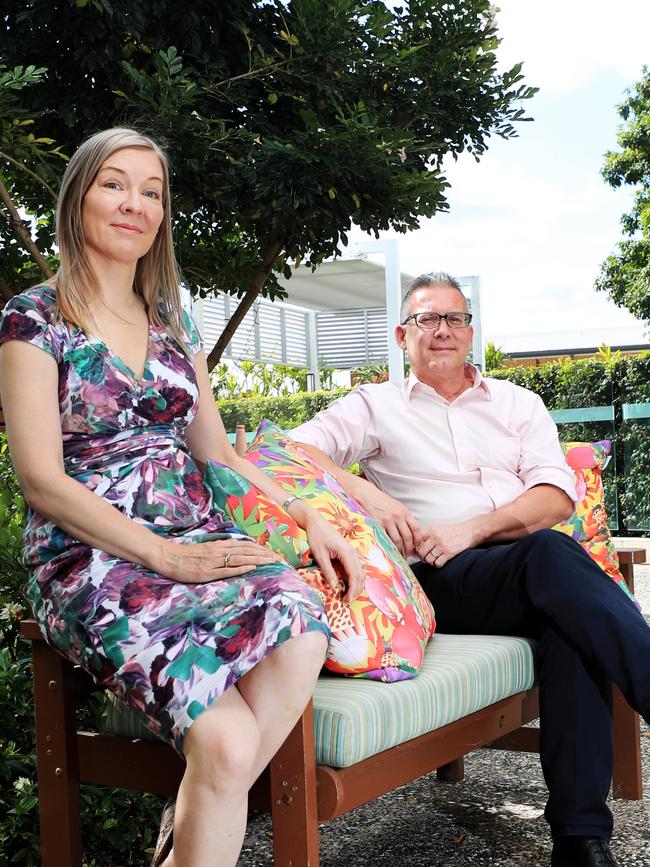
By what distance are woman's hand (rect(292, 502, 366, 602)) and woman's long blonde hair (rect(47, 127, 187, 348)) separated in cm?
53

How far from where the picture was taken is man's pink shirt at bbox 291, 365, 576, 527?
308 centimetres

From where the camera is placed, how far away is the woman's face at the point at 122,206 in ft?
6.76

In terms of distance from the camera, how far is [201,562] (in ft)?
5.81

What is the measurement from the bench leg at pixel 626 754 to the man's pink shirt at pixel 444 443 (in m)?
0.72

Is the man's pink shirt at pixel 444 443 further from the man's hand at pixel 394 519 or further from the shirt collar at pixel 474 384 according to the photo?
the man's hand at pixel 394 519

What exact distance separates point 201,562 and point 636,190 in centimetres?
2035

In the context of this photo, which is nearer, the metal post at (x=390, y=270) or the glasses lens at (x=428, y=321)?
the glasses lens at (x=428, y=321)

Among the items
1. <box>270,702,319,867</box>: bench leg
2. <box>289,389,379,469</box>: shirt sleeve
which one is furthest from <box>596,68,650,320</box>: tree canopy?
<box>270,702,319,867</box>: bench leg

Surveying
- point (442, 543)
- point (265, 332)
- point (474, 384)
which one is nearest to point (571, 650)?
point (442, 543)

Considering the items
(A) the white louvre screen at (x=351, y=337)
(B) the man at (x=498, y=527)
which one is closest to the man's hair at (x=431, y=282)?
(B) the man at (x=498, y=527)

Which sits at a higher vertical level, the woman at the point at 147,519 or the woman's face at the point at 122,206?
the woman's face at the point at 122,206

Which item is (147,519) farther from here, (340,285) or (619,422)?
(340,285)

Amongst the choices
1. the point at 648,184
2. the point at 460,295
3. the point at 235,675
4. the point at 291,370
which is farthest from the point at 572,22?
the point at 235,675

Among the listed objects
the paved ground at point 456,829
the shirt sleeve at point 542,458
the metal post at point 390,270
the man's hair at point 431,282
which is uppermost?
the metal post at point 390,270
